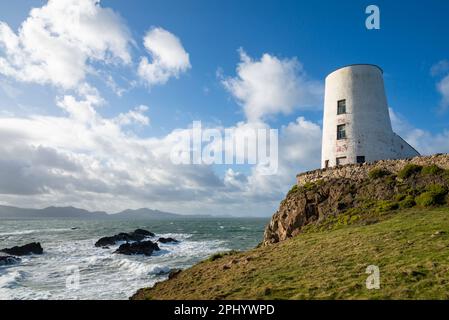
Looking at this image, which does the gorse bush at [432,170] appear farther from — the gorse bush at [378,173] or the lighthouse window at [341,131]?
the lighthouse window at [341,131]

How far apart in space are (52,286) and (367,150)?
29452 mm

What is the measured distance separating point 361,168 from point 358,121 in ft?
20.7

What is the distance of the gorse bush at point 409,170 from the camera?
2483cm

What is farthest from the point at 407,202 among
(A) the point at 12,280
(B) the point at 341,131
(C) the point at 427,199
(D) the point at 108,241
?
(D) the point at 108,241

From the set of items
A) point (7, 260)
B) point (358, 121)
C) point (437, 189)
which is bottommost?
point (7, 260)

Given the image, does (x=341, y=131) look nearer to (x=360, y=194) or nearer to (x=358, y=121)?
(x=358, y=121)

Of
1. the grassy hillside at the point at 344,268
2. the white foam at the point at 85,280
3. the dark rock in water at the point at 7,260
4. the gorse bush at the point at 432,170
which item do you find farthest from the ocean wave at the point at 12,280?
the gorse bush at the point at 432,170

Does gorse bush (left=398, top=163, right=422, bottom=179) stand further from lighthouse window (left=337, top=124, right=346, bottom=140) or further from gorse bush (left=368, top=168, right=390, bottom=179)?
lighthouse window (left=337, top=124, right=346, bottom=140)

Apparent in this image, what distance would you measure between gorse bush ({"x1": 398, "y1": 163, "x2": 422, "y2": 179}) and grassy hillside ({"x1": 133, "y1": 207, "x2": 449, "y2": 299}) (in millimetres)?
5067

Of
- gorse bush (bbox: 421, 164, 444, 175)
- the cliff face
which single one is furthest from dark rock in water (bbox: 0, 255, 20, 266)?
gorse bush (bbox: 421, 164, 444, 175)

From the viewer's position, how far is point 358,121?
3244cm

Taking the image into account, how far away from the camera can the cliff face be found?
2255 centimetres

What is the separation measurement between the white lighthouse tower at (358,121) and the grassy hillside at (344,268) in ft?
40.1
